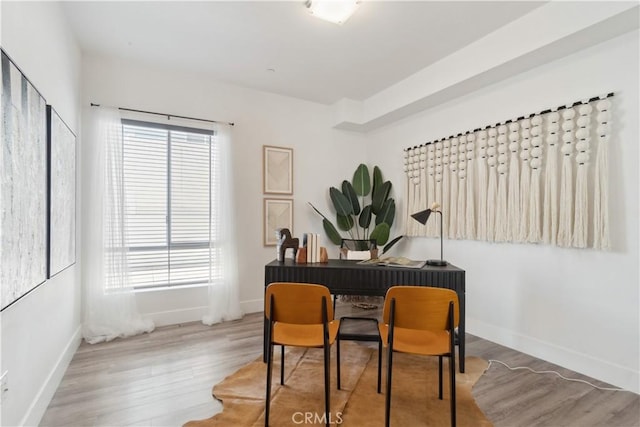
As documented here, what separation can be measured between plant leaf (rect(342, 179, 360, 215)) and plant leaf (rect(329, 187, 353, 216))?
89mm

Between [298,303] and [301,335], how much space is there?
0.26 meters

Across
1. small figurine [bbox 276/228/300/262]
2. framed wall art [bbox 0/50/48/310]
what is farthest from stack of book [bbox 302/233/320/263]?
framed wall art [bbox 0/50/48/310]

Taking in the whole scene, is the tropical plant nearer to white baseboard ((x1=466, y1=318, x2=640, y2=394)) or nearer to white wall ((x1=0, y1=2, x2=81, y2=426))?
white baseboard ((x1=466, y1=318, x2=640, y2=394))

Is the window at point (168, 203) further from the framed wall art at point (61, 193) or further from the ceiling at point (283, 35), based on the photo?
the ceiling at point (283, 35)

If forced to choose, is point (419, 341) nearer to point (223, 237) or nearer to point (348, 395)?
point (348, 395)

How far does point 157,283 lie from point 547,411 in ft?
12.5

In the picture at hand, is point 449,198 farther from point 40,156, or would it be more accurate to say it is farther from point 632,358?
point 40,156

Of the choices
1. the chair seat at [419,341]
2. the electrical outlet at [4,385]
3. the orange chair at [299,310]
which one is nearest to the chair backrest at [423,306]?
the chair seat at [419,341]

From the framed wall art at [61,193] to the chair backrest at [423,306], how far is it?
Result: 229 centimetres

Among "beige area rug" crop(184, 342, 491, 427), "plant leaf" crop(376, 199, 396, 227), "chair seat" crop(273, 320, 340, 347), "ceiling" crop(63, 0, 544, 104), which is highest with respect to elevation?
"ceiling" crop(63, 0, 544, 104)

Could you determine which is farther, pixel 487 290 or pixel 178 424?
pixel 487 290

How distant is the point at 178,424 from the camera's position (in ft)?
6.22

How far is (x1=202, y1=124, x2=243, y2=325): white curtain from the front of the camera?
3.83 meters

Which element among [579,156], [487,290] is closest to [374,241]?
[487,290]
